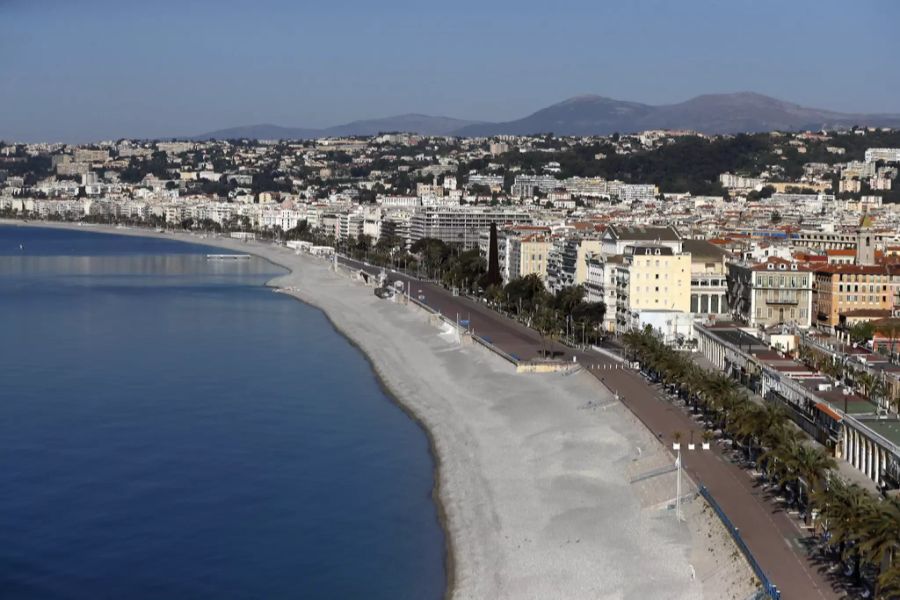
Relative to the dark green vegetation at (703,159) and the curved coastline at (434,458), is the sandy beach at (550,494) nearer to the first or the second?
the curved coastline at (434,458)

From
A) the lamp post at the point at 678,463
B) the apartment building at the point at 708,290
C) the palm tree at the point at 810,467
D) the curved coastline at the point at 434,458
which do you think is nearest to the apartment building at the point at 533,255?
the curved coastline at the point at 434,458

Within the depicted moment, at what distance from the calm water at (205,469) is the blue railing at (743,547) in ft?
8.96

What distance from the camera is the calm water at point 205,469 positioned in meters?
13.9

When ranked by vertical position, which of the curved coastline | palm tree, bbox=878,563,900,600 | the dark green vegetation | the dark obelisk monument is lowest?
the curved coastline

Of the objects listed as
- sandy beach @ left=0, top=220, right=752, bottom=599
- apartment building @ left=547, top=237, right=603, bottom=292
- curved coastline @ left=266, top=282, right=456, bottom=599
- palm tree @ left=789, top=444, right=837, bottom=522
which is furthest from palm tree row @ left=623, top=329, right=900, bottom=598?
apartment building @ left=547, top=237, right=603, bottom=292

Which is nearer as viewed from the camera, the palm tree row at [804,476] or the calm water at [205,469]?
the palm tree row at [804,476]

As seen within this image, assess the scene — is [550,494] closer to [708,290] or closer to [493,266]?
[708,290]

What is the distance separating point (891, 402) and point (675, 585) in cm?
697

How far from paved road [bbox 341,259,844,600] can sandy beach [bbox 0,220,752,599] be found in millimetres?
243

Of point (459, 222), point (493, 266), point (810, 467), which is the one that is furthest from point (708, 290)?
point (459, 222)

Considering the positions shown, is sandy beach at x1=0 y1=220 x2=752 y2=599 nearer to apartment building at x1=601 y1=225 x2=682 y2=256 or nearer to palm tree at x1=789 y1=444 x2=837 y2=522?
palm tree at x1=789 y1=444 x2=837 y2=522

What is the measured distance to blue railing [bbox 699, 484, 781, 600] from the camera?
37.8 ft

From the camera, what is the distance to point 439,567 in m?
14.1

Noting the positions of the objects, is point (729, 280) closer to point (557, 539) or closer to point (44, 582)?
point (557, 539)
